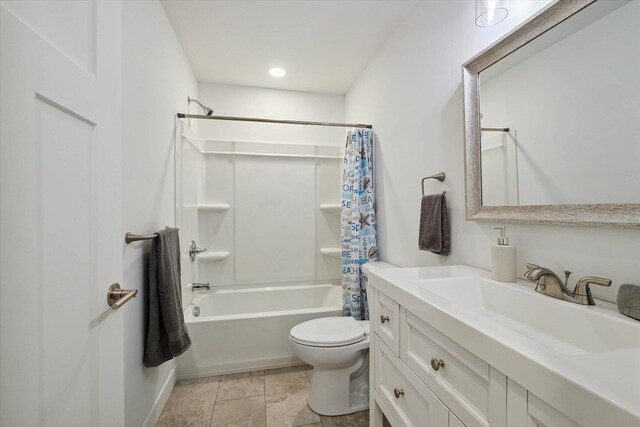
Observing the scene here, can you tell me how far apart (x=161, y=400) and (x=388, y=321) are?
1.62 metres

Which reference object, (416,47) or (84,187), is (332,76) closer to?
(416,47)

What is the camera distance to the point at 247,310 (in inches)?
111

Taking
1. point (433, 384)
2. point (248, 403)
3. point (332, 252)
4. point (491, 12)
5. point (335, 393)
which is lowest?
point (248, 403)

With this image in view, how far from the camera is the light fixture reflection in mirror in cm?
112

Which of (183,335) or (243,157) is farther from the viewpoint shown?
(243,157)

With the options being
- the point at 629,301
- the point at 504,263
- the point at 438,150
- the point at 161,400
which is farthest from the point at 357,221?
the point at 161,400

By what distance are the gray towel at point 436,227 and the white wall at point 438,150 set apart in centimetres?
4

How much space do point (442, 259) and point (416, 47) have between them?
1361 mm

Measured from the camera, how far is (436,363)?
0.86 m

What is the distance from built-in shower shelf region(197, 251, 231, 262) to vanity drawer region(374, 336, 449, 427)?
1.96 meters

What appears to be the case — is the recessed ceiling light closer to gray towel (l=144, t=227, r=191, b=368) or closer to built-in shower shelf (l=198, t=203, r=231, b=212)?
built-in shower shelf (l=198, t=203, r=231, b=212)

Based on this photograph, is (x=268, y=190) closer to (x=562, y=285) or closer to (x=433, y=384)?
(x=433, y=384)

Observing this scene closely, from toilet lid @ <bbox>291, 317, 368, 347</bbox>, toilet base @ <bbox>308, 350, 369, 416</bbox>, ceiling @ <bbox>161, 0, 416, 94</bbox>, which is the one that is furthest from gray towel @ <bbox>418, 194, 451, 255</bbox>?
ceiling @ <bbox>161, 0, 416, 94</bbox>

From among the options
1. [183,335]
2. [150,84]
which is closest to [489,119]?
[150,84]
